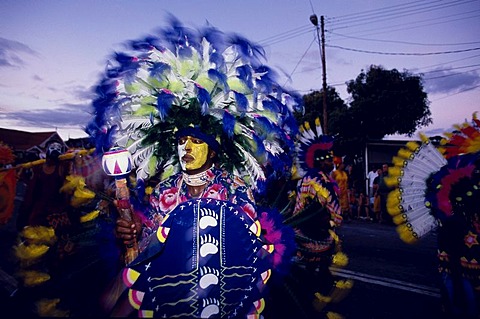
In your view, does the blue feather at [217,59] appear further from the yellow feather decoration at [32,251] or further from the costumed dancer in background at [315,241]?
the yellow feather decoration at [32,251]

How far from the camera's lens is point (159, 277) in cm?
211

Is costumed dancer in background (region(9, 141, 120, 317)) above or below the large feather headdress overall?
below

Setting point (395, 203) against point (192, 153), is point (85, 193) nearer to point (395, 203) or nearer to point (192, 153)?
point (192, 153)

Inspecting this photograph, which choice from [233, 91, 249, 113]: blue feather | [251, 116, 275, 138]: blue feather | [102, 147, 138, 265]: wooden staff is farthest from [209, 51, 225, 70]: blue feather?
[102, 147, 138, 265]: wooden staff

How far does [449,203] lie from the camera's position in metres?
3.98

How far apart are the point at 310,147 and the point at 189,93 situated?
4040 mm

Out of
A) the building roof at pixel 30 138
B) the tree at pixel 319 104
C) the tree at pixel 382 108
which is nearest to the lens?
the tree at pixel 382 108

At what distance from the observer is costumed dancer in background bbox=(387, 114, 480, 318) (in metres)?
3.91

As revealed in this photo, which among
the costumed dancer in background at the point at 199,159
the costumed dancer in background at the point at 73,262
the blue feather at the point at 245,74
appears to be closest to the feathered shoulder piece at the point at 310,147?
the costumed dancer in background at the point at 199,159

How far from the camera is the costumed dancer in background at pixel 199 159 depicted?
2.12 metres

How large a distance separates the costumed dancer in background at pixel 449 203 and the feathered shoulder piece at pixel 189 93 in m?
2.20

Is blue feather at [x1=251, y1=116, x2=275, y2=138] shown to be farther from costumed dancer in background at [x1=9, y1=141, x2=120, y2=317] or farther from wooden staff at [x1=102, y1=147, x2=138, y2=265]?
costumed dancer in background at [x1=9, y1=141, x2=120, y2=317]

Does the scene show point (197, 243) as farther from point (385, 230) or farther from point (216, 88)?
point (385, 230)

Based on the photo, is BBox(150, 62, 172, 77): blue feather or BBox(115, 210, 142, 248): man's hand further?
BBox(150, 62, 172, 77): blue feather
